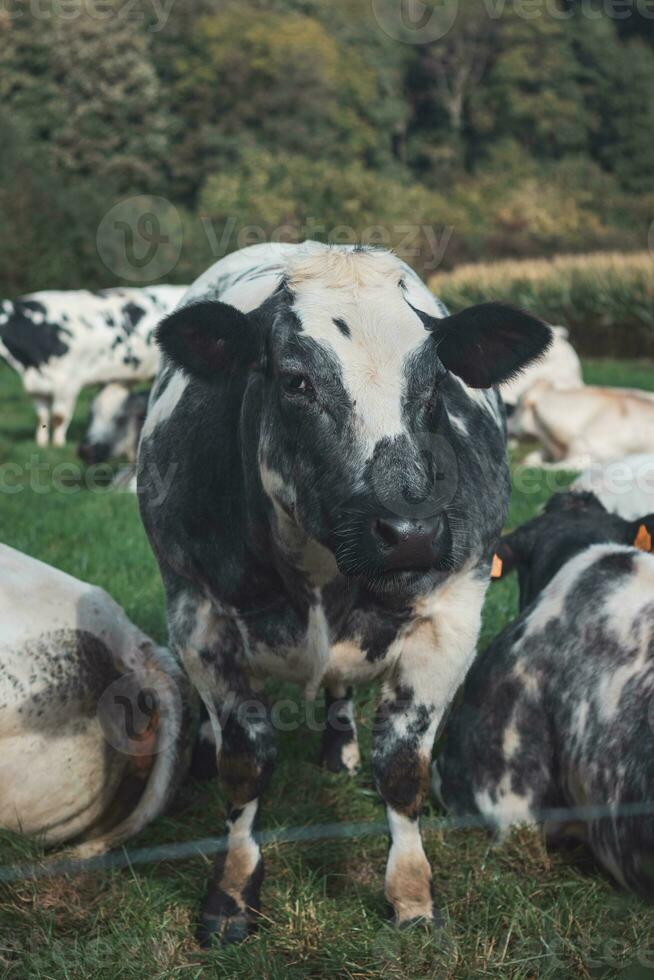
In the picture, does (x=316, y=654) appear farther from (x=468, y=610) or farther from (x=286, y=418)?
(x=286, y=418)

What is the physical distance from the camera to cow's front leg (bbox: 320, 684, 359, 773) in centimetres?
441

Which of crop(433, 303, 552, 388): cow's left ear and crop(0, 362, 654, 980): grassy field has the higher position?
crop(433, 303, 552, 388): cow's left ear

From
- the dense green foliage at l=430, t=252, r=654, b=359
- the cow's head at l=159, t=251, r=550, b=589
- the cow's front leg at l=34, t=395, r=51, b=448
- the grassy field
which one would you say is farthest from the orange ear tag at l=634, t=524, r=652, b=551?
the dense green foliage at l=430, t=252, r=654, b=359

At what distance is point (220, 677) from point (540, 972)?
123 centimetres

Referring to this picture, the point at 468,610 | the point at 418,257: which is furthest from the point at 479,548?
the point at 418,257

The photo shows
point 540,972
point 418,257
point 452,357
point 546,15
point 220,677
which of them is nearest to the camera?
point 540,972

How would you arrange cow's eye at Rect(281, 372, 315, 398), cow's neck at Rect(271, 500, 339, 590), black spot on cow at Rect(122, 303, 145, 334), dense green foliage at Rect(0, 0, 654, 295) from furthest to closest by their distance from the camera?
dense green foliage at Rect(0, 0, 654, 295)
black spot on cow at Rect(122, 303, 145, 334)
cow's neck at Rect(271, 500, 339, 590)
cow's eye at Rect(281, 372, 315, 398)

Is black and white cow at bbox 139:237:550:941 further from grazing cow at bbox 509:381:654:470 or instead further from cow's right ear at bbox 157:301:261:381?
grazing cow at bbox 509:381:654:470

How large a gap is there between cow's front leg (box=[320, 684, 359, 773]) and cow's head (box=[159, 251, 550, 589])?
1.29 metres

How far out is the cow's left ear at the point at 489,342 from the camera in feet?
10.9

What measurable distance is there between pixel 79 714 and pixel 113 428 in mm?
8252

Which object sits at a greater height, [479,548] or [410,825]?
[479,548]

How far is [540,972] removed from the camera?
303cm

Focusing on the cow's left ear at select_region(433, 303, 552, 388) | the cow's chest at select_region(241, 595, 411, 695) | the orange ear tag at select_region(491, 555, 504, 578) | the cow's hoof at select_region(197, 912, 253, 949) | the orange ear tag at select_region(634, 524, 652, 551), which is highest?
the cow's left ear at select_region(433, 303, 552, 388)
